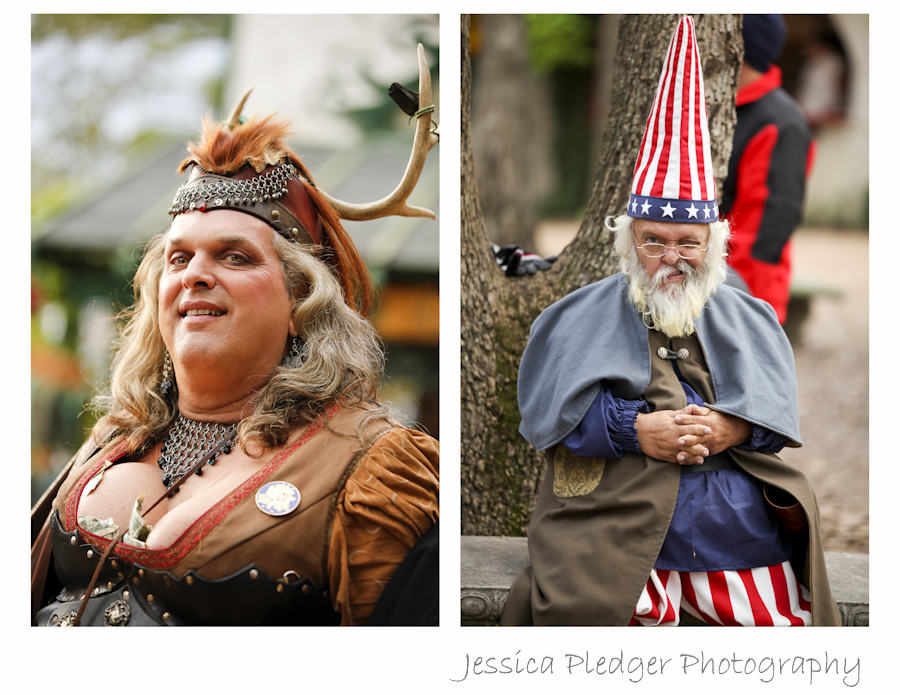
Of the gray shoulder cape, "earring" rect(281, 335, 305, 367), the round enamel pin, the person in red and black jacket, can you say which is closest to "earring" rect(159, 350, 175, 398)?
"earring" rect(281, 335, 305, 367)

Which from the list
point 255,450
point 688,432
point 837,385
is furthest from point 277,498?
point 837,385

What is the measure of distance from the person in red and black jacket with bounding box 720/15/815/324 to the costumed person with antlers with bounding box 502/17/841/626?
1408 mm

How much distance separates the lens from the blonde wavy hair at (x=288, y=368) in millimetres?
2654

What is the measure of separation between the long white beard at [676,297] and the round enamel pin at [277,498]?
1393 millimetres

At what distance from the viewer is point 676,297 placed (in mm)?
2723

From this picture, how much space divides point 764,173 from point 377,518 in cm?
283

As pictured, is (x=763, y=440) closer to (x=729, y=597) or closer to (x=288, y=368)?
(x=729, y=597)

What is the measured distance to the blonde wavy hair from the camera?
265 cm

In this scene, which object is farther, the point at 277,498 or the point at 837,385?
the point at 837,385

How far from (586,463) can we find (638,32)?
6.76 feet

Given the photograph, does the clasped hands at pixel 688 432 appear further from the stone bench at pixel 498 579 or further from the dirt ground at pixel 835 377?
the dirt ground at pixel 835 377

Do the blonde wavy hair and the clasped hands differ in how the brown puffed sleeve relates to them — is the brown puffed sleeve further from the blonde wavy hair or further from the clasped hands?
the clasped hands

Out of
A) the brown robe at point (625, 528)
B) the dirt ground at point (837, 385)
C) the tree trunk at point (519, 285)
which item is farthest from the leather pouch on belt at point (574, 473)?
the dirt ground at point (837, 385)

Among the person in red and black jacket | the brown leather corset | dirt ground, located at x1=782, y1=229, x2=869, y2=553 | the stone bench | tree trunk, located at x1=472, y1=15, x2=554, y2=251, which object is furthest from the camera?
tree trunk, located at x1=472, y1=15, x2=554, y2=251
